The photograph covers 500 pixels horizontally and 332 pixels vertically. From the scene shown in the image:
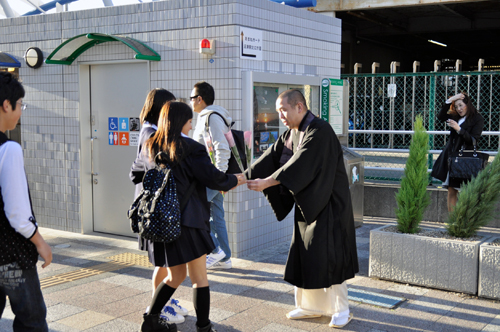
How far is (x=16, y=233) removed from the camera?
2.65 metres

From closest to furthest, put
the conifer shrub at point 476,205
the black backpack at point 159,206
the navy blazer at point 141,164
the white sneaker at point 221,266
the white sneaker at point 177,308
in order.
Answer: the black backpack at point 159,206
the navy blazer at point 141,164
the white sneaker at point 177,308
the conifer shrub at point 476,205
the white sneaker at point 221,266

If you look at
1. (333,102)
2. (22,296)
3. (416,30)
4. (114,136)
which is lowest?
(22,296)

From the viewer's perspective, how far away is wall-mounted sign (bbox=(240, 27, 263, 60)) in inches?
224

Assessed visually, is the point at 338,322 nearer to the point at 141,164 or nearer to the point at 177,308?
the point at 177,308

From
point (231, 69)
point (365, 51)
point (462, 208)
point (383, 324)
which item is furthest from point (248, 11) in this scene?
point (365, 51)

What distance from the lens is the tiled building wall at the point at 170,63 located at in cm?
577

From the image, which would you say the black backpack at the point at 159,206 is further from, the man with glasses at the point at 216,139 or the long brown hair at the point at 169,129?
the man with glasses at the point at 216,139

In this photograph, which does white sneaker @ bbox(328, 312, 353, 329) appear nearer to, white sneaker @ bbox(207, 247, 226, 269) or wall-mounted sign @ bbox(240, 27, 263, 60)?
white sneaker @ bbox(207, 247, 226, 269)

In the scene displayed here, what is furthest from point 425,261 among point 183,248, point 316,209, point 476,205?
point 183,248

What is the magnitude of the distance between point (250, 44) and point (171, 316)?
302 centimetres

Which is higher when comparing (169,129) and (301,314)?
(169,129)

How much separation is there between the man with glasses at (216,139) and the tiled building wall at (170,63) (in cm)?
45

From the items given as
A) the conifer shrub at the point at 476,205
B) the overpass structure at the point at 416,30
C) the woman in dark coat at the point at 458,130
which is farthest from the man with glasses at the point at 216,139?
the overpass structure at the point at 416,30

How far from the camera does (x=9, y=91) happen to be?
2.70 m
